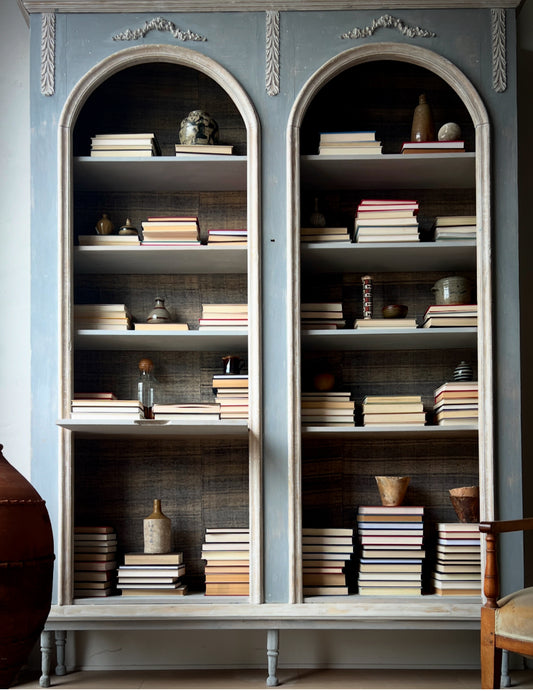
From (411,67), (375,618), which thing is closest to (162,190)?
(411,67)

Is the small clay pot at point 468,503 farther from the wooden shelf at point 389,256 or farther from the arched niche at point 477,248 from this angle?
the wooden shelf at point 389,256

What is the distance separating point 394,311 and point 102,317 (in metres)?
1.28

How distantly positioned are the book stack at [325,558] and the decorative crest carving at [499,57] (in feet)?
6.59

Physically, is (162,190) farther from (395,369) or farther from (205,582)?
(205,582)

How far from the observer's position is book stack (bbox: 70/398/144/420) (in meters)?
3.58

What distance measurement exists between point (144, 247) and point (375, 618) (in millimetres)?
1812

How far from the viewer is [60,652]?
3.66 meters

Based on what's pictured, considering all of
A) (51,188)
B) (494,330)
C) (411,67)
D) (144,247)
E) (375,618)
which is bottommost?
(375,618)

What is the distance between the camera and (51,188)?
3699 millimetres

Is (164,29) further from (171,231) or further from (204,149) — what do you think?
(171,231)

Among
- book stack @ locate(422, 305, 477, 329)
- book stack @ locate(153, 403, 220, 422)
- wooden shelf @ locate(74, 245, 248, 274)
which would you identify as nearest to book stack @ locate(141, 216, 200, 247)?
wooden shelf @ locate(74, 245, 248, 274)

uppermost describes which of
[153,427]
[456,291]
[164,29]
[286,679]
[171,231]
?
[164,29]

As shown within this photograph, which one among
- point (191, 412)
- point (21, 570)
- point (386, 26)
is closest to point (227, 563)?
point (191, 412)

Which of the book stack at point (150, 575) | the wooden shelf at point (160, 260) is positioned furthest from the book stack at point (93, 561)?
the wooden shelf at point (160, 260)
